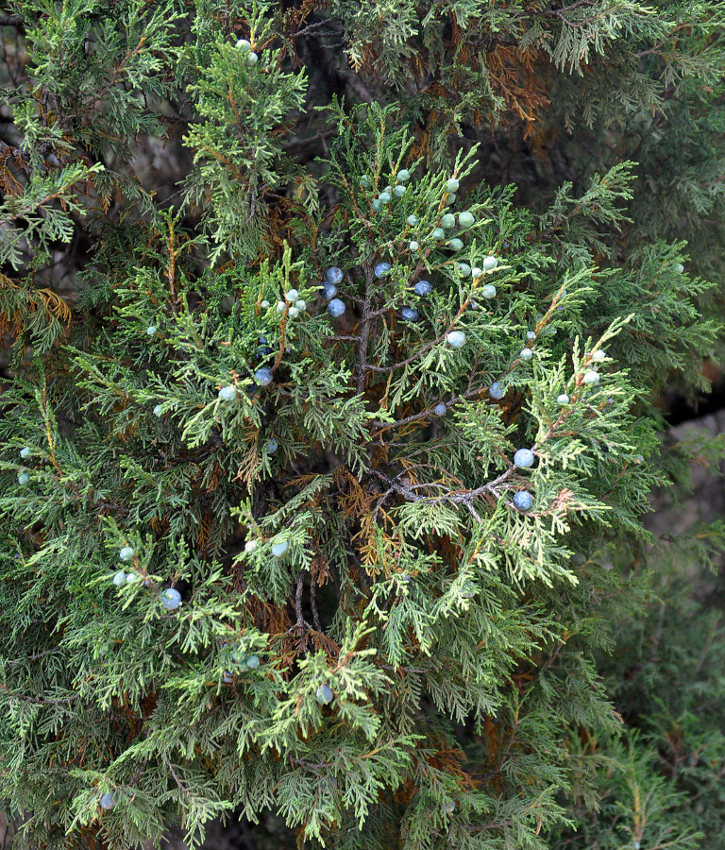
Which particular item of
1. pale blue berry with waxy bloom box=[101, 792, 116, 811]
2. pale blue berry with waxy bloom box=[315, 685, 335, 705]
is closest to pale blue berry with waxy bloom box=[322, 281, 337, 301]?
pale blue berry with waxy bloom box=[315, 685, 335, 705]

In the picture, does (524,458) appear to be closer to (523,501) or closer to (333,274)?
(523,501)

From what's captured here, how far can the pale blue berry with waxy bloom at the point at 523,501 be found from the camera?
1419 millimetres

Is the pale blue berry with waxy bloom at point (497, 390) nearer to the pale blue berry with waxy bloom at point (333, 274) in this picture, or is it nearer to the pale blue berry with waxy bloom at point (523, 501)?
the pale blue berry with waxy bloom at point (523, 501)

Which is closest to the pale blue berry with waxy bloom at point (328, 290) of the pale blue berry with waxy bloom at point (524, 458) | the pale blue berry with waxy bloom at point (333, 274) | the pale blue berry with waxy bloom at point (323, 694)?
the pale blue berry with waxy bloom at point (333, 274)

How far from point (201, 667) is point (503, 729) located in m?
1.19

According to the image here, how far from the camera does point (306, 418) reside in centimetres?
153

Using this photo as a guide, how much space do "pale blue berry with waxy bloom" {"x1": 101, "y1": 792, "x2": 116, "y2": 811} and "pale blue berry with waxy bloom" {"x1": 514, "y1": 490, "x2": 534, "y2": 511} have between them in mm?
1273

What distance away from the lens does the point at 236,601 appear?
162 centimetres

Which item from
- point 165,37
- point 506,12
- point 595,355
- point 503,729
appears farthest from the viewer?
point 503,729

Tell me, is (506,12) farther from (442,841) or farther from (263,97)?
(442,841)

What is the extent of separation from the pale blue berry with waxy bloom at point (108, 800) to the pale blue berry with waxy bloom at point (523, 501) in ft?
4.18

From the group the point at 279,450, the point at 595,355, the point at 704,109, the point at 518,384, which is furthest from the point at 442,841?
the point at 704,109

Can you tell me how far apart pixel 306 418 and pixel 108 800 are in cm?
110

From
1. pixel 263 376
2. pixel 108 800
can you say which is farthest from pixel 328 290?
pixel 108 800
